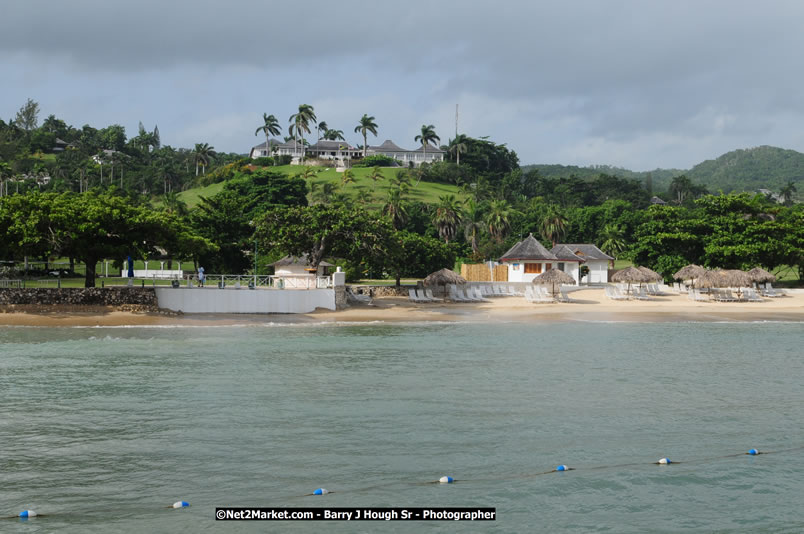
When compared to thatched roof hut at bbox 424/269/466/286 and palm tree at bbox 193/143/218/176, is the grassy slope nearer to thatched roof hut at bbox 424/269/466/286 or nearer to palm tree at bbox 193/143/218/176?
palm tree at bbox 193/143/218/176

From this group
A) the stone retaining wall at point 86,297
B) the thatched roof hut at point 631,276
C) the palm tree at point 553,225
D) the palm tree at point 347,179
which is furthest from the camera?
the palm tree at point 347,179

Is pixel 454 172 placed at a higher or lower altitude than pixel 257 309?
higher

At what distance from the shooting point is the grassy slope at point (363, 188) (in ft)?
306

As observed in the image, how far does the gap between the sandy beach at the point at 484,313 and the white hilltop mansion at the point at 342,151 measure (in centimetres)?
8531

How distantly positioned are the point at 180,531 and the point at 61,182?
95.6m

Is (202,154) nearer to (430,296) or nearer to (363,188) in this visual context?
(363,188)

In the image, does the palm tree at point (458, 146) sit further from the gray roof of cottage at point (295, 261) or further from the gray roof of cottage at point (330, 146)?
the gray roof of cottage at point (295, 261)

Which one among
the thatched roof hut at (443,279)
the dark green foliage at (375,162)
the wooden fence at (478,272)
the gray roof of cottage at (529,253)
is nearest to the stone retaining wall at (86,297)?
the thatched roof hut at (443,279)

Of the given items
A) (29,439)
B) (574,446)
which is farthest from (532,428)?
(29,439)

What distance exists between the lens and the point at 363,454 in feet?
41.5

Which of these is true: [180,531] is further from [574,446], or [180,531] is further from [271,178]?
[271,178]

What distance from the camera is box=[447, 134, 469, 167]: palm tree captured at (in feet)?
394

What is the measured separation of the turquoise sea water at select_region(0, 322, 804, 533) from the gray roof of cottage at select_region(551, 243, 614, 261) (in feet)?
90.6

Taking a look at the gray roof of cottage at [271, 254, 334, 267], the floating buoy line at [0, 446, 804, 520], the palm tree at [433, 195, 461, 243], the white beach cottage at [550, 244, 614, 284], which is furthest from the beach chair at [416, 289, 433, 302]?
the floating buoy line at [0, 446, 804, 520]
